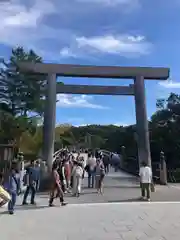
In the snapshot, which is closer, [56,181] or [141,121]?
[56,181]

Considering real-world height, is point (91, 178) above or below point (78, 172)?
below

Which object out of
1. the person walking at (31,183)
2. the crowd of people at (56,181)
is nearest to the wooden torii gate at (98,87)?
the crowd of people at (56,181)

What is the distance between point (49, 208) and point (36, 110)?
3222 centimetres

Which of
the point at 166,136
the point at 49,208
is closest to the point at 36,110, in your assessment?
the point at 166,136

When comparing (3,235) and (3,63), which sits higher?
(3,63)

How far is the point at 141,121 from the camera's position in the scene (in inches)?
773

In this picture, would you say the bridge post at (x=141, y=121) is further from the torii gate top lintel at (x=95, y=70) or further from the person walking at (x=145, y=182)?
the person walking at (x=145, y=182)

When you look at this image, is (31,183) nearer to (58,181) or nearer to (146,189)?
(58,181)

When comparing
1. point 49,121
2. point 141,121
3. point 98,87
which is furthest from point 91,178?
point 98,87

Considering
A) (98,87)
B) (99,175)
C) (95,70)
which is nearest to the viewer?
(99,175)

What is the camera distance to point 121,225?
31.2 ft

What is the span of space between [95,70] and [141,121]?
3.39m

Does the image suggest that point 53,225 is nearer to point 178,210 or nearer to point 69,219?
point 69,219

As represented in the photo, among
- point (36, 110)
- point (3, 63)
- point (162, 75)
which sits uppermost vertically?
point (3, 63)
